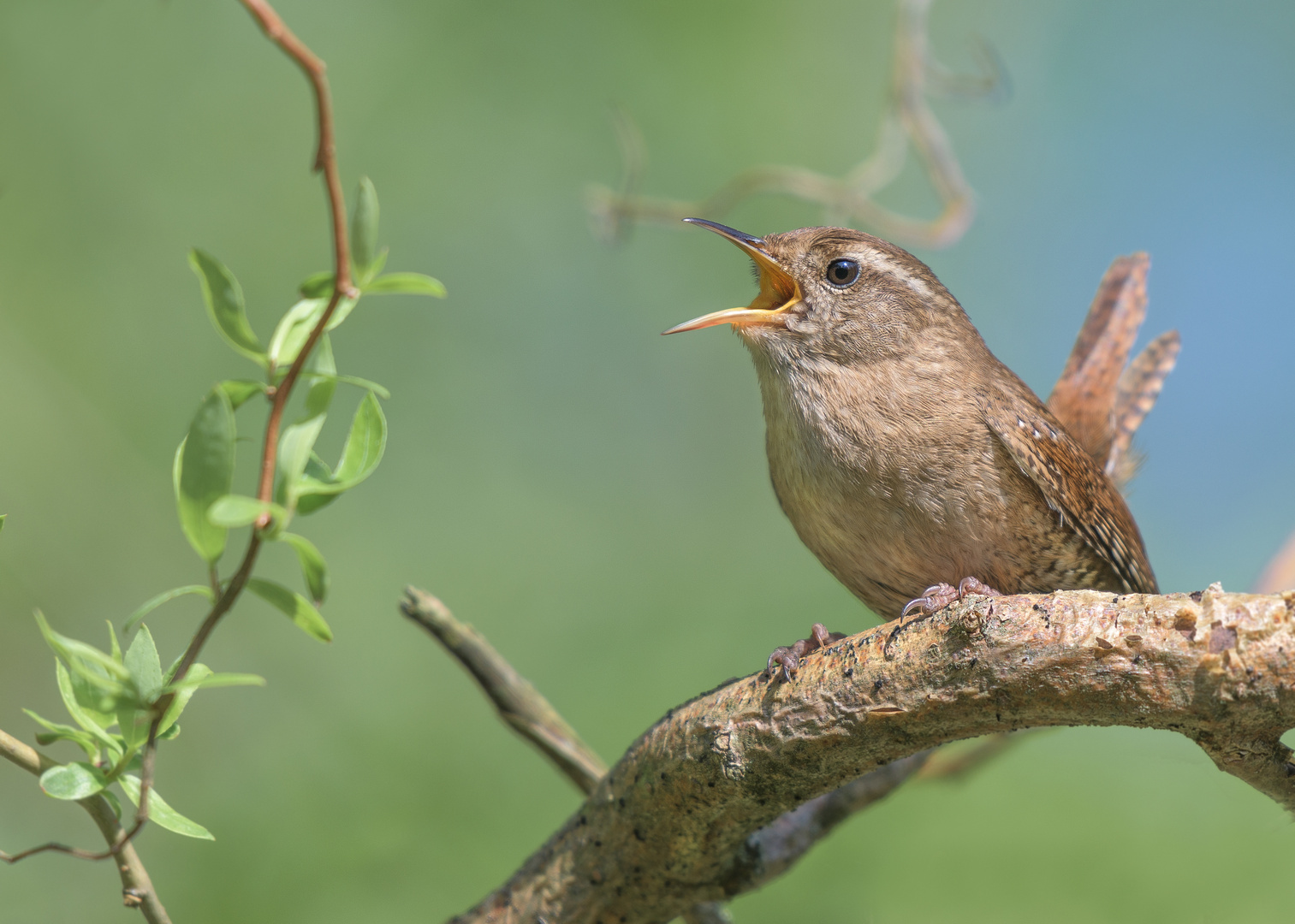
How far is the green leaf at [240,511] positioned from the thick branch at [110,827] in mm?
475

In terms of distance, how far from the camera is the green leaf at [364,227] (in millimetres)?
913

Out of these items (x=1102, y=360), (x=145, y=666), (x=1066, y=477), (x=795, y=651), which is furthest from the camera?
(x=1102, y=360)

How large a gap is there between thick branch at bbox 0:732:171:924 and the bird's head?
70.7 inches

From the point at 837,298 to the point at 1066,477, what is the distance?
28.9 inches

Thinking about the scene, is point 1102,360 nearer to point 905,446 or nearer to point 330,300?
point 905,446

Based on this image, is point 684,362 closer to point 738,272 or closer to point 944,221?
point 738,272

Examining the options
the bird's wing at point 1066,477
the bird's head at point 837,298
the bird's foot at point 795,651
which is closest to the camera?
the bird's foot at point 795,651

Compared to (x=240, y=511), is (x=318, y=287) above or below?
above

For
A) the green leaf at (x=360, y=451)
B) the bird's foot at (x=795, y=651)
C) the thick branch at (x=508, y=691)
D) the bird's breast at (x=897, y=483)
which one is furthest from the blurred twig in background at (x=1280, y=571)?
the green leaf at (x=360, y=451)

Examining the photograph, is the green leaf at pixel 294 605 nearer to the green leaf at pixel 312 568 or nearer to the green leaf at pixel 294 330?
the green leaf at pixel 312 568

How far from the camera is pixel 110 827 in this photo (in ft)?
3.90

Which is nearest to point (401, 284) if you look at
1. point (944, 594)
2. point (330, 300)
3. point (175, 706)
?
point (330, 300)

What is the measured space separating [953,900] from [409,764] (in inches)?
88.1

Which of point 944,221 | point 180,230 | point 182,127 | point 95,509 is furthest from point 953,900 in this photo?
point 182,127
